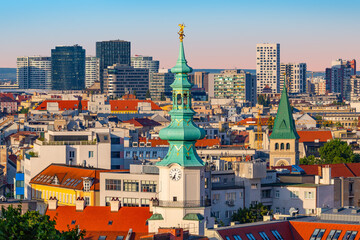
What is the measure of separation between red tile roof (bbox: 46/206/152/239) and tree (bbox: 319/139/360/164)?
67.2 metres

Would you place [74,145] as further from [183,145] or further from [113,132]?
[183,145]

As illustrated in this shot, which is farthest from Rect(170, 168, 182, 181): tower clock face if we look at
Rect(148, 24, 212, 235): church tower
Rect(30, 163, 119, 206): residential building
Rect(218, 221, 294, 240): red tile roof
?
Rect(30, 163, 119, 206): residential building

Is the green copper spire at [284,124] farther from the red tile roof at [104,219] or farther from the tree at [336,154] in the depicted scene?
the red tile roof at [104,219]

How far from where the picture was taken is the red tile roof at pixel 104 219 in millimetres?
84812

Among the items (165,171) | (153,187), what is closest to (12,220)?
(165,171)

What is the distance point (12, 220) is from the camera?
197 ft

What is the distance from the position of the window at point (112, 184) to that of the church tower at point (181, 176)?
16960mm

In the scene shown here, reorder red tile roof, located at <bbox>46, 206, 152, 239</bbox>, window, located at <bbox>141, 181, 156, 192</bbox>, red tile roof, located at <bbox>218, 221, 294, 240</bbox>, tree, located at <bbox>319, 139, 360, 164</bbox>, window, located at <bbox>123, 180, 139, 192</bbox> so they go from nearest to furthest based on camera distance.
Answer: red tile roof, located at <bbox>218, 221, 294, 240</bbox>, red tile roof, located at <bbox>46, 206, 152, 239</bbox>, window, located at <bbox>141, 181, 156, 192</bbox>, window, located at <bbox>123, 180, 139, 192</bbox>, tree, located at <bbox>319, 139, 360, 164</bbox>

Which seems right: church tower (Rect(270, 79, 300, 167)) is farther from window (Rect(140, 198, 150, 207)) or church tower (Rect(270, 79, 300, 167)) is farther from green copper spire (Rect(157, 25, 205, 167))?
green copper spire (Rect(157, 25, 205, 167))

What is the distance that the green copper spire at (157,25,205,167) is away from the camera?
8019 centimetres

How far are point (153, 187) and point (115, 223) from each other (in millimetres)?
9844

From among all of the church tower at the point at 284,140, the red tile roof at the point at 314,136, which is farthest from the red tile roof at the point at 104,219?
the red tile roof at the point at 314,136

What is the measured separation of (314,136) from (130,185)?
9692 cm

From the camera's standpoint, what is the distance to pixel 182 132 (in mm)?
80062
